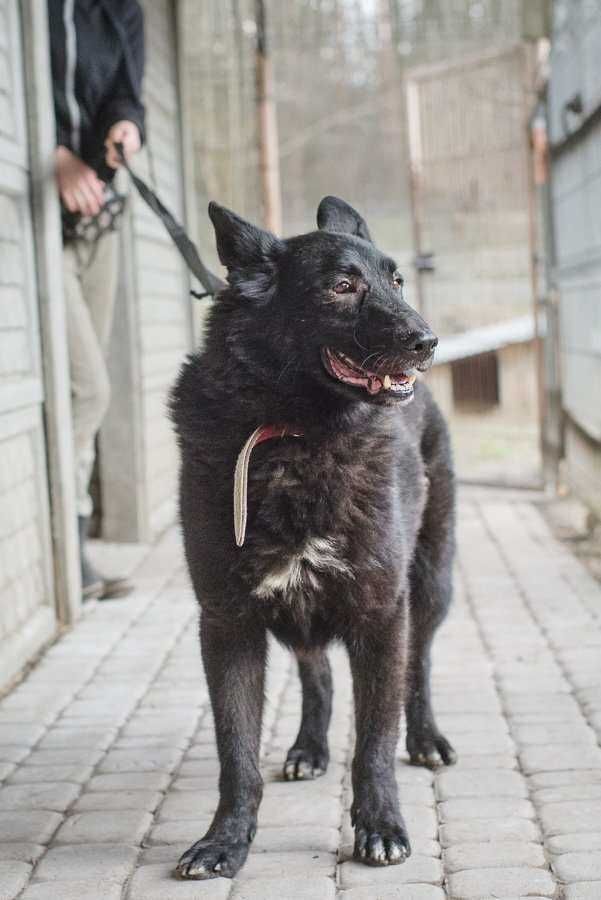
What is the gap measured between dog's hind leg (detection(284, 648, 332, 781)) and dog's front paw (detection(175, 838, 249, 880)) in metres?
0.59

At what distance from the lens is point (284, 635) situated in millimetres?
2820

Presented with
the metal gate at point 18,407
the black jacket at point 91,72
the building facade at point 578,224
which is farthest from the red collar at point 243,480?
the building facade at point 578,224

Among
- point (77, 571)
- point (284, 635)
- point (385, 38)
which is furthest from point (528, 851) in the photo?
point (385, 38)

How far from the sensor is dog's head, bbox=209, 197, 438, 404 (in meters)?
2.61

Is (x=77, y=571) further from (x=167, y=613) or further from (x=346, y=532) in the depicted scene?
(x=346, y=532)

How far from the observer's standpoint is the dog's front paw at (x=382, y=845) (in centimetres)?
261

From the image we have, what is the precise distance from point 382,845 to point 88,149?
3.40 metres

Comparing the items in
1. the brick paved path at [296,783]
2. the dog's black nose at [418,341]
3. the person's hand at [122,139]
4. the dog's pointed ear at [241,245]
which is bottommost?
the brick paved path at [296,783]

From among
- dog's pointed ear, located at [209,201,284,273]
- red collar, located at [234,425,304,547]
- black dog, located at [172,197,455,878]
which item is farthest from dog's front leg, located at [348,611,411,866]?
dog's pointed ear, located at [209,201,284,273]

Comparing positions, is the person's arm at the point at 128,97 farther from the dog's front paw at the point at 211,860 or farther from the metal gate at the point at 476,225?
the metal gate at the point at 476,225

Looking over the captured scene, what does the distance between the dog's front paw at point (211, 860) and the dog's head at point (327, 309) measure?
1023 mm

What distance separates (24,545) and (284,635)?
1983mm

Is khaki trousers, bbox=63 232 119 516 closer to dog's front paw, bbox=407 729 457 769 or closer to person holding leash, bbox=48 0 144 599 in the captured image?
person holding leash, bbox=48 0 144 599

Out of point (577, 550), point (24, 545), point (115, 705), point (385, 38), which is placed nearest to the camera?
point (115, 705)
